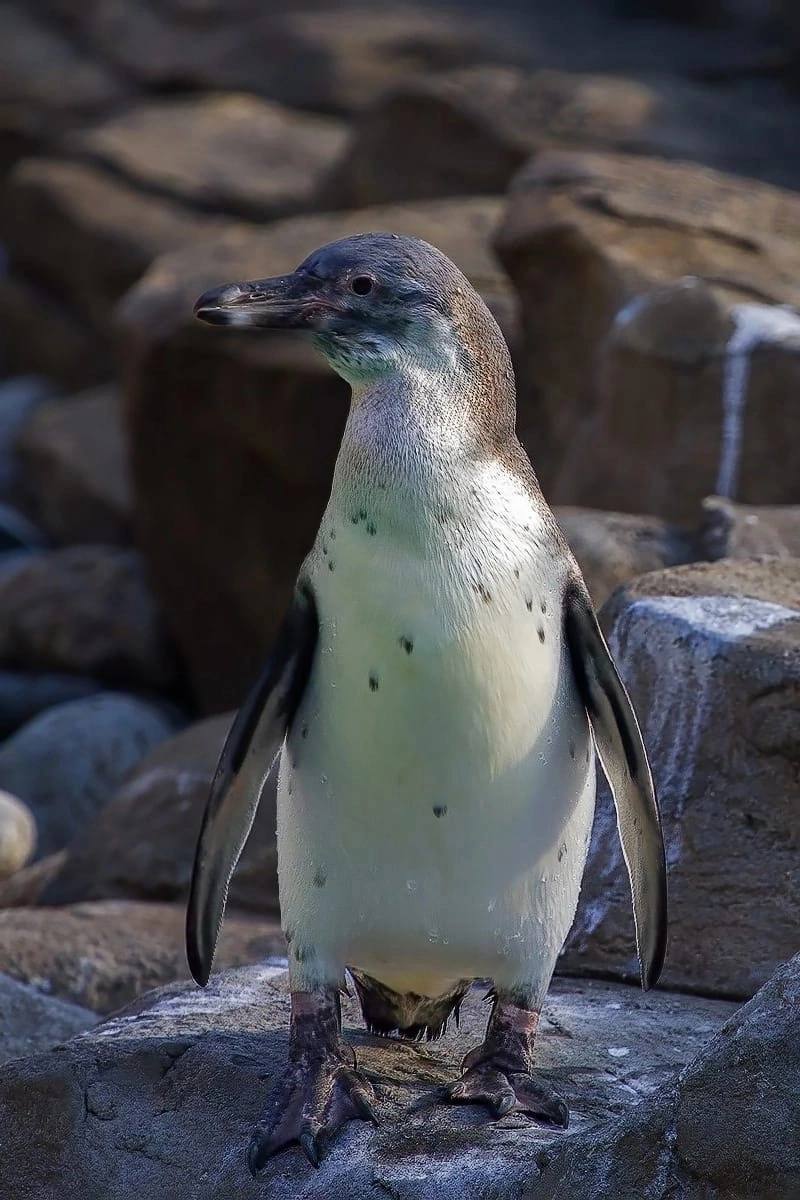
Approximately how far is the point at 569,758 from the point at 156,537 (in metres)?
8.18

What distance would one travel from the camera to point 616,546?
628cm

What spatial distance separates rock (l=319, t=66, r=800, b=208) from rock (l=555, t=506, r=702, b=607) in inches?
261

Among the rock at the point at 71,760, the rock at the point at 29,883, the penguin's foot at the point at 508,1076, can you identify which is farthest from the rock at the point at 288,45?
the penguin's foot at the point at 508,1076

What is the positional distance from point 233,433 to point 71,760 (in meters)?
2.44

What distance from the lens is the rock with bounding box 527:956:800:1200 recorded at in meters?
2.98

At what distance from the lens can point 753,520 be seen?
611cm

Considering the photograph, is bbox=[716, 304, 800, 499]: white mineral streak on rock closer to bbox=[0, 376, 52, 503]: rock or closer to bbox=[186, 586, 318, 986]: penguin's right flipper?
bbox=[186, 586, 318, 986]: penguin's right flipper

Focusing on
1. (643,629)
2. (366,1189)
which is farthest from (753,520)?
(366,1189)

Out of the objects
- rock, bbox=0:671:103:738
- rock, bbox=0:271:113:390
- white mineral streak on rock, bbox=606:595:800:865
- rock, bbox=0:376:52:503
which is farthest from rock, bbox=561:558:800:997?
rock, bbox=0:271:113:390

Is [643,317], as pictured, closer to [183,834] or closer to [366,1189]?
[183,834]

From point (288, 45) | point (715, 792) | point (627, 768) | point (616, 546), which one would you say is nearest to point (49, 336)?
point (288, 45)

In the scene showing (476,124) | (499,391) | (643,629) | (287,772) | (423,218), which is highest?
(476,124)

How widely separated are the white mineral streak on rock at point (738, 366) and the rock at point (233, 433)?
2.67m

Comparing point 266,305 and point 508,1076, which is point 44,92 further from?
point 508,1076
